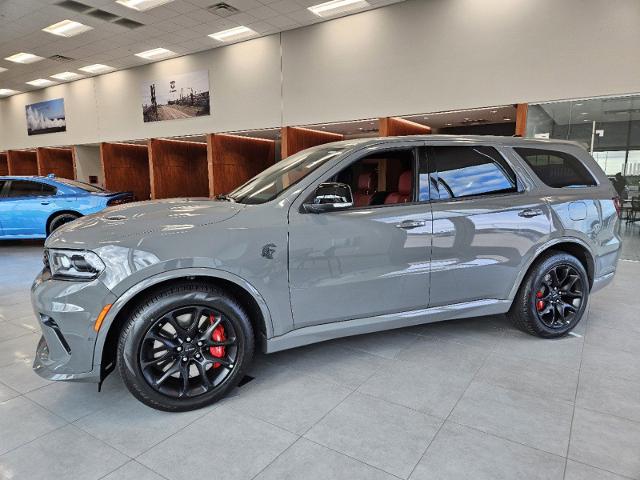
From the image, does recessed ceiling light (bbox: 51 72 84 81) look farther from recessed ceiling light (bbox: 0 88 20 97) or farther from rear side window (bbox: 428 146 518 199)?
rear side window (bbox: 428 146 518 199)

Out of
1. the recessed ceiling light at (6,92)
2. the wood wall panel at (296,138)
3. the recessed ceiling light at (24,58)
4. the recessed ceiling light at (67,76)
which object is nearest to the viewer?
the wood wall panel at (296,138)

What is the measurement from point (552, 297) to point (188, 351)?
2.69 m

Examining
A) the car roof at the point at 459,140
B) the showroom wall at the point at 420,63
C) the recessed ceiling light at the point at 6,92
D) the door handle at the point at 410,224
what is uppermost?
the recessed ceiling light at the point at 6,92

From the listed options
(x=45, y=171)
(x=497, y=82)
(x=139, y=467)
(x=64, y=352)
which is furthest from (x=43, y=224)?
(x=45, y=171)

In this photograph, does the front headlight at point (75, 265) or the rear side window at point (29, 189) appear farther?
the rear side window at point (29, 189)

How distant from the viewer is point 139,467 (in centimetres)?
175

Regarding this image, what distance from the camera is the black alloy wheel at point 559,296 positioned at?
3072 mm

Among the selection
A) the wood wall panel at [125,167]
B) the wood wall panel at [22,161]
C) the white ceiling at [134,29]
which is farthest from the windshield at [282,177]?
the wood wall panel at [22,161]

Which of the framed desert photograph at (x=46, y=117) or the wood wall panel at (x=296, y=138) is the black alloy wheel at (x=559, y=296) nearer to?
the wood wall panel at (x=296, y=138)

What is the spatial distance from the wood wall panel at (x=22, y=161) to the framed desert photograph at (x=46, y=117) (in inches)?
69.6

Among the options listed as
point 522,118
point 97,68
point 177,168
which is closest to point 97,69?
point 97,68

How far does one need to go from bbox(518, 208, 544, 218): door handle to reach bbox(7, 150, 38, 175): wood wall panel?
852 inches

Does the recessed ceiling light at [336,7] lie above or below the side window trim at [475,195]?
above

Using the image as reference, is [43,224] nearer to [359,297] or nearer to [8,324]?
[8,324]
